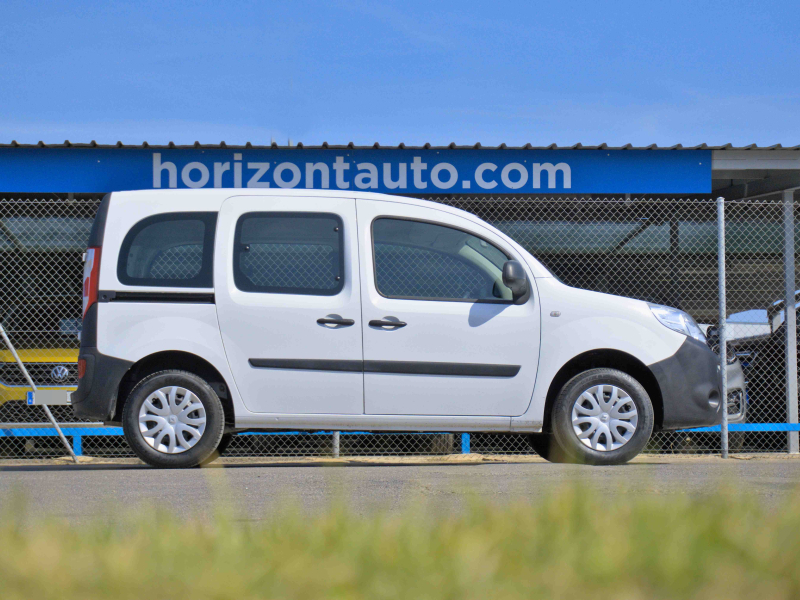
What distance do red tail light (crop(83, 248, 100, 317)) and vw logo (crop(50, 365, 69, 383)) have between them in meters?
2.90

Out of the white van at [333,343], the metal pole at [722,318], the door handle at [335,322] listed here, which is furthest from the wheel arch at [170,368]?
the metal pole at [722,318]

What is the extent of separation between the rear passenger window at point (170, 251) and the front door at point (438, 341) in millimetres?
1087

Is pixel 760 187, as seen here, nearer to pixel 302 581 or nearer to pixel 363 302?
pixel 363 302

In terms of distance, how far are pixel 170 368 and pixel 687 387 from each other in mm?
3594

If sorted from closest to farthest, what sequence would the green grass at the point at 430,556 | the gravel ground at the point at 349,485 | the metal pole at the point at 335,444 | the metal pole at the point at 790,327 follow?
the green grass at the point at 430,556 → the gravel ground at the point at 349,485 → the metal pole at the point at 335,444 → the metal pole at the point at 790,327

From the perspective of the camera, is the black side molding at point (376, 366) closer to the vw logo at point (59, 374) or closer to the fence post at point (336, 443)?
the fence post at point (336, 443)

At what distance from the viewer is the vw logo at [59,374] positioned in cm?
888

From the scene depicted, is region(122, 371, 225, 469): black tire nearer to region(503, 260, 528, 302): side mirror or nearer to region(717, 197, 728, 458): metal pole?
region(503, 260, 528, 302): side mirror

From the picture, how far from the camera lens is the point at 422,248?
21.0 ft

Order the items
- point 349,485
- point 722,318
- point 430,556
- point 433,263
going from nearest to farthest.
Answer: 1. point 430,556
2. point 349,485
3. point 433,263
4. point 722,318

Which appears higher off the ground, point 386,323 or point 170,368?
point 386,323

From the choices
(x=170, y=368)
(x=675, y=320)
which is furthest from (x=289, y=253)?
(x=675, y=320)

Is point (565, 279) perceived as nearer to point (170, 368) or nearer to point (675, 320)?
point (675, 320)

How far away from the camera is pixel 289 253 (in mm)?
6316
